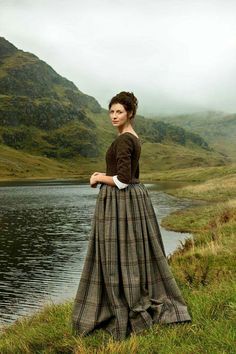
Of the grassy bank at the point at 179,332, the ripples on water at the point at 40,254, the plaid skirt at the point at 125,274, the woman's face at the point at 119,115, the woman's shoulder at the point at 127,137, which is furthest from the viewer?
the ripples on water at the point at 40,254

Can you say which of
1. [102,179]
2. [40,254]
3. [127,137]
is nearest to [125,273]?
[102,179]

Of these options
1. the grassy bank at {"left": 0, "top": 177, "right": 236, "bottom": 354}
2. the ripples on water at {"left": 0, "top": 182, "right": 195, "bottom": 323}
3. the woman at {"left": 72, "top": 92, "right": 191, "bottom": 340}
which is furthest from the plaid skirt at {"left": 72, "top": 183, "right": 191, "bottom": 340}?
the ripples on water at {"left": 0, "top": 182, "right": 195, "bottom": 323}

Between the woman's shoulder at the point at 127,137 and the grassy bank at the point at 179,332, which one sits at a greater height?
the woman's shoulder at the point at 127,137

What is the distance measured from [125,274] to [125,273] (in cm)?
2

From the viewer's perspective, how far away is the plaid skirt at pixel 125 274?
7203mm

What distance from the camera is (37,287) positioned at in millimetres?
21141

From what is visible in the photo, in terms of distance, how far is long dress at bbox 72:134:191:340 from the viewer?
7203mm

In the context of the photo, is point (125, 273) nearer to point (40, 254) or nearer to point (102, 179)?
point (102, 179)

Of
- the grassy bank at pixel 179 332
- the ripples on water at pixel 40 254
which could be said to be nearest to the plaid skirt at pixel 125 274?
the grassy bank at pixel 179 332

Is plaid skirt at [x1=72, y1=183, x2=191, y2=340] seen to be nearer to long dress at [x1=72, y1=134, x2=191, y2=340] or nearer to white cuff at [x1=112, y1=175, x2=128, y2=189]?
long dress at [x1=72, y1=134, x2=191, y2=340]

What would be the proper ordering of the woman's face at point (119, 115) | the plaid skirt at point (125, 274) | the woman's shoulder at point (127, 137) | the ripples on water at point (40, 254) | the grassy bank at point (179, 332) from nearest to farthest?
1. the grassy bank at point (179, 332)
2. the plaid skirt at point (125, 274)
3. the woman's shoulder at point (127, 137)
4. the woman's face at point (119, 115)
5. the ripples on water at point (40, 254)

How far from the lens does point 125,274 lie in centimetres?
723

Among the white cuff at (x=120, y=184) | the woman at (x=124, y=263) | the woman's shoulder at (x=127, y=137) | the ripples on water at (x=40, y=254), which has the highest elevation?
the woman's shoulder at (x=127, y=137)

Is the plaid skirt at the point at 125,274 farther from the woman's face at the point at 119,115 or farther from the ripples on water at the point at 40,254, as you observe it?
the ripples on water at the point at 40,254
